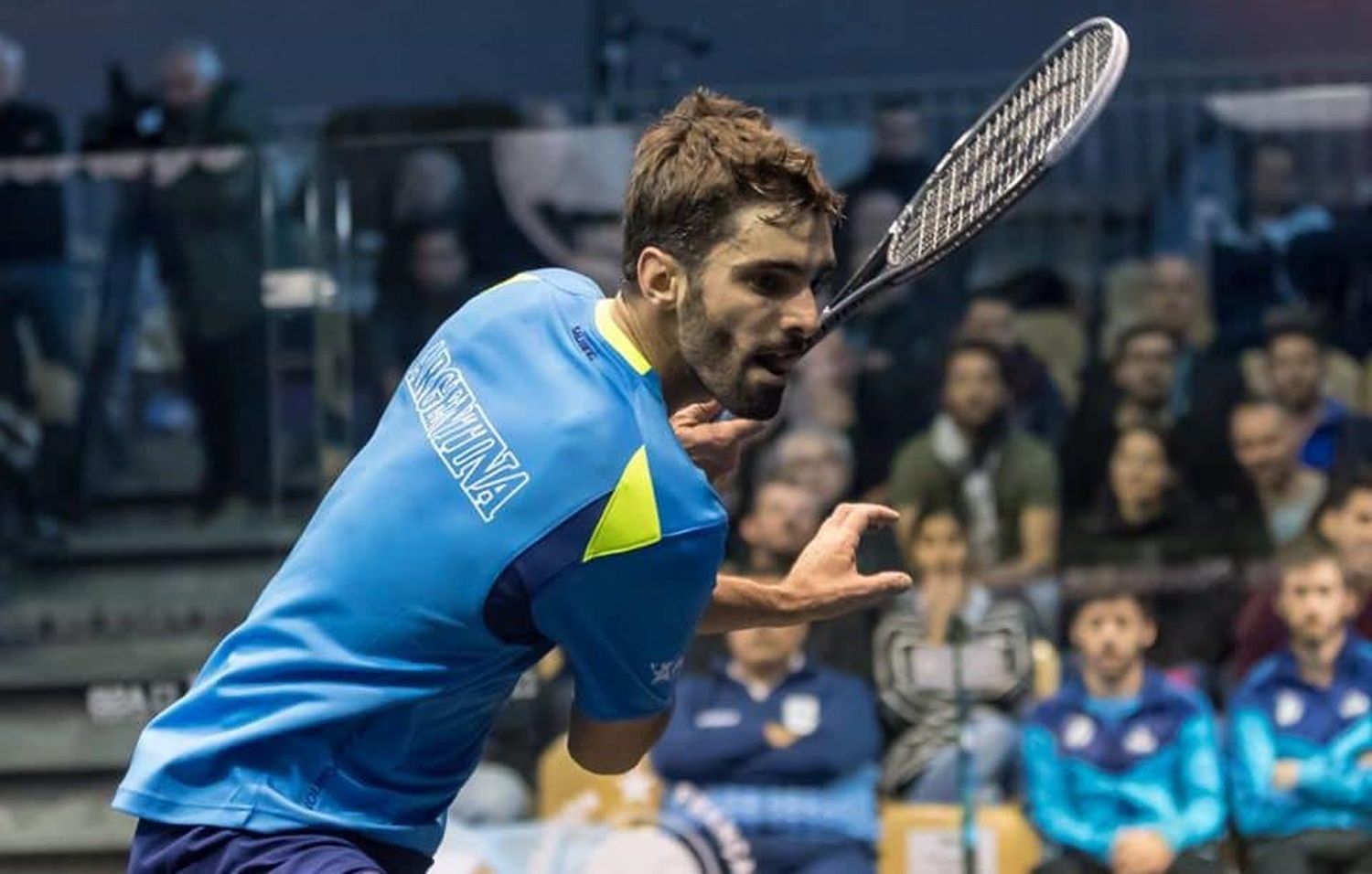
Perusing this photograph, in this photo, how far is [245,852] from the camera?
2.88 meters

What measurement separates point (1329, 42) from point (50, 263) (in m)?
3.68

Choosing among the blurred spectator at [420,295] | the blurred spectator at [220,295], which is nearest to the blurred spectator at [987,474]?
the blurred spectator at [420,295]

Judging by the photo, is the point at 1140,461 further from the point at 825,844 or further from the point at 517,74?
the point at 517,74

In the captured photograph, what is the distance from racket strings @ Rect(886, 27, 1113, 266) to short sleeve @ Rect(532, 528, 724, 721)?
75cm

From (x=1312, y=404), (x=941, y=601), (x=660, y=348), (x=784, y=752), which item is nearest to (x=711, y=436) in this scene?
(x=660, y=348)

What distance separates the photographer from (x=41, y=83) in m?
7.75

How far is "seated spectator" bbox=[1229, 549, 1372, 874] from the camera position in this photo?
6.04m

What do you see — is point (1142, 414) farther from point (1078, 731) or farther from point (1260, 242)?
point (1078, 731)

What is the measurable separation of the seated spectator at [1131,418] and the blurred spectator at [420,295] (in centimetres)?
162

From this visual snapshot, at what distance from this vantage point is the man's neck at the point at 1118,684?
6.18 meters

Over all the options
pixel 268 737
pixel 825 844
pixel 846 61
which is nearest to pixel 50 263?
pixel 846 61

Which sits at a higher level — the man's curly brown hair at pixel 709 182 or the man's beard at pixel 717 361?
the man's curly brown hair at pixel 709 182

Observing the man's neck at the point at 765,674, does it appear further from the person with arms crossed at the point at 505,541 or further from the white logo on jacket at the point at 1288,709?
the person with arms crossed at the point at 505,541

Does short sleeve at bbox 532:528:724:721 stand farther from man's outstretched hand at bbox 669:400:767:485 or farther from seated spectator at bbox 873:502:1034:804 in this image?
seated spectator at bbox 873:502:1034:804
